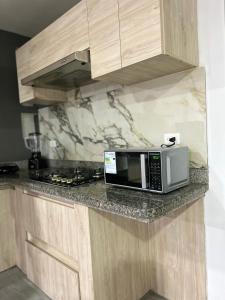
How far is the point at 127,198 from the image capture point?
45.9 inches

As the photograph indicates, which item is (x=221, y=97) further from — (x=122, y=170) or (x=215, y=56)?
(x=122, y=170)

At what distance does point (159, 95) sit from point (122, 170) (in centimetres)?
60

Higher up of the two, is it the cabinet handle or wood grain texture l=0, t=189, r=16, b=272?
the cabinet handle

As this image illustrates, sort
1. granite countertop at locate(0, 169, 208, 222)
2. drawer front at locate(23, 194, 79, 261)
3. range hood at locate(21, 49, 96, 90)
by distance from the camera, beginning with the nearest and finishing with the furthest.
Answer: granite countertop at locate(0, 169, 208, 222), drawer front at locate(23, 194, 79, 261), range hood at locate(21, 49, 96, 90)

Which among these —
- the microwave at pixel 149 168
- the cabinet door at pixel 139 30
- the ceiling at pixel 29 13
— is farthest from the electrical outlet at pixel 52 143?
the cabinet door at pixel 139 30

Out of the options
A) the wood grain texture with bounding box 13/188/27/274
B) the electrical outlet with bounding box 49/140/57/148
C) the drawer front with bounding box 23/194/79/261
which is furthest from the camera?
the electrical outlet with bounding box 49/140/57/148

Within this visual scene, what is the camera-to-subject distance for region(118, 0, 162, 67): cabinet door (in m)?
1.11

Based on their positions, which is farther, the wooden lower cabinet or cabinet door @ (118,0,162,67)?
the wooden lower cabinet

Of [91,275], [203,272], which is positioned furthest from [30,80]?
[203,272]

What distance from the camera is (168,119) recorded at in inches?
60.3

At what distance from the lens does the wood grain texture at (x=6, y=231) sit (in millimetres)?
2041

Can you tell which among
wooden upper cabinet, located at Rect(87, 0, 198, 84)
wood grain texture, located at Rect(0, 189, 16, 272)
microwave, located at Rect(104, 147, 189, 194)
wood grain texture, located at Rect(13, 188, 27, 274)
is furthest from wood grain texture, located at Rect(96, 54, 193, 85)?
wood grain texture, located at Rect(0, 189, 16, 272)

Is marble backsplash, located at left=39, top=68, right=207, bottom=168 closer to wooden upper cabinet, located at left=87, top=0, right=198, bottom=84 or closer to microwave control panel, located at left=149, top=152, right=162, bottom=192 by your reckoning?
wooden upper cabinet, located at left=87, top=0, right=198, bottom=84

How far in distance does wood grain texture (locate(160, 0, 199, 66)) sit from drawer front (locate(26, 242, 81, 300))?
4.62 ft
